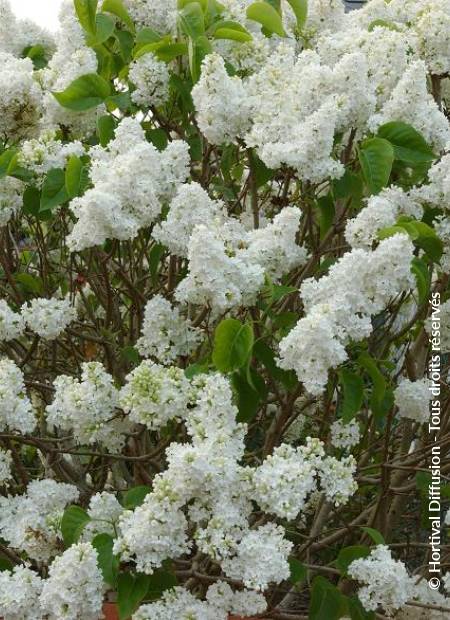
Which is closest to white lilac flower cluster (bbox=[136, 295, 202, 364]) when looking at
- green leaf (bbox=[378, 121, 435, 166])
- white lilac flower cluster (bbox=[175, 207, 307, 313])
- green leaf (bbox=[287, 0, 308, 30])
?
white lilac flower cluster (bbox=[175, 207, 307, 313])

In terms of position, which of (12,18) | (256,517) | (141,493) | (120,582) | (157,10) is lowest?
(120,582)

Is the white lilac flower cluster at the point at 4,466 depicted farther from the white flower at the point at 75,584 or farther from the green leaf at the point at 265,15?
the green leaf at the point at 265,15

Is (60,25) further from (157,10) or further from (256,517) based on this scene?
(256,517)

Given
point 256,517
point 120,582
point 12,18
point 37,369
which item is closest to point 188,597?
point 120,582

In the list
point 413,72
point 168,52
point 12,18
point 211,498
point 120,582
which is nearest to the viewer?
point 211,498

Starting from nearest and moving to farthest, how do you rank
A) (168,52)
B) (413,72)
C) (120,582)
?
(120,582) → (413,72) → (168,52)

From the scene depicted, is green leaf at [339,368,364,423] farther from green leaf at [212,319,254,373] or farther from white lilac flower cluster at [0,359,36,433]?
white lilac flower cluster at [0,359,36,433]

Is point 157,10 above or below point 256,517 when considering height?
above
